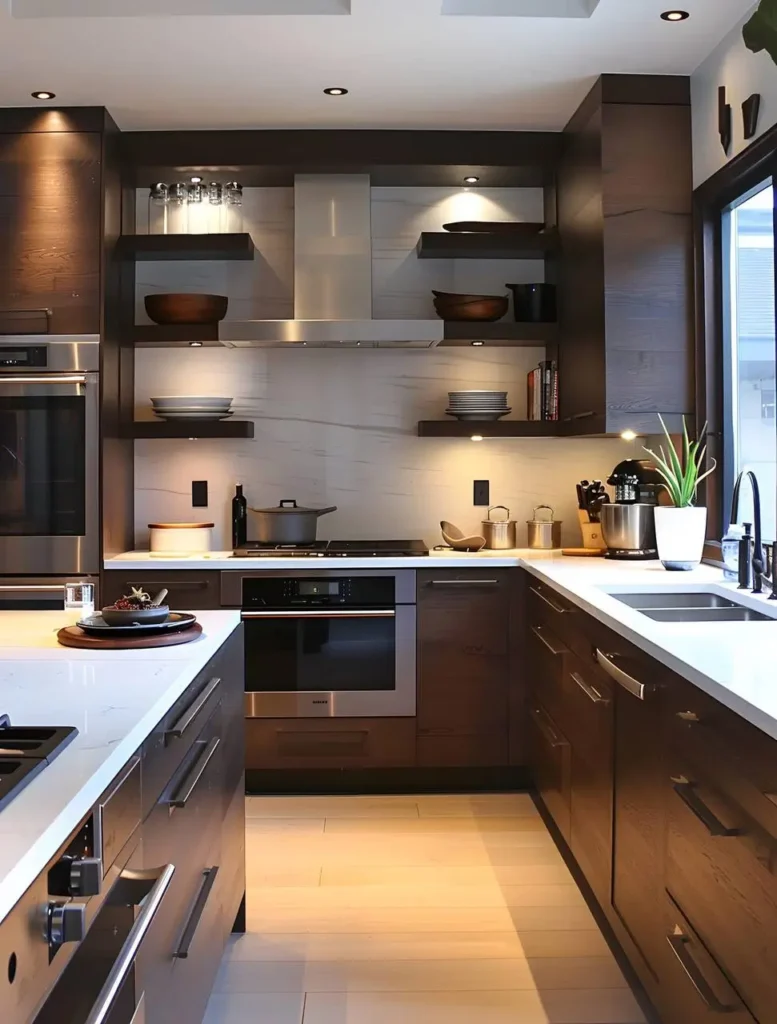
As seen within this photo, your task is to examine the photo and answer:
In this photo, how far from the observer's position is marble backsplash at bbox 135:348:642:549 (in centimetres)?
445

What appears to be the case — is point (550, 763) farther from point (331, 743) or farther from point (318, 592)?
point (318, 592)

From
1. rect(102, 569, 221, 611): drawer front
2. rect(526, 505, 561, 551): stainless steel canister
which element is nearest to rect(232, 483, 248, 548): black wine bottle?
rect(102, 569, 221, 611): drawer front

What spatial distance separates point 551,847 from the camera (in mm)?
3350

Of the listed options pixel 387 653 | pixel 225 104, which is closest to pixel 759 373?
pixel 387 653

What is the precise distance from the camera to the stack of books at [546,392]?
4.25 metres

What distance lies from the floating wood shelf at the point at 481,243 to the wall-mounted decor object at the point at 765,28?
3098 mm

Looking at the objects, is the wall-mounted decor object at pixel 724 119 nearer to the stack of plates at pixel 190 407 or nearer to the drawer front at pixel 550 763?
the drawer front at pixel 550 763

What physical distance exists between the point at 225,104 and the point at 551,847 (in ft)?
9.57

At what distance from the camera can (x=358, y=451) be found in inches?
176

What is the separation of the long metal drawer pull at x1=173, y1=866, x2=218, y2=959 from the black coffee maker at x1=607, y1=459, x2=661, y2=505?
226 cm

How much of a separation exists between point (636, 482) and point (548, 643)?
84 centimetres

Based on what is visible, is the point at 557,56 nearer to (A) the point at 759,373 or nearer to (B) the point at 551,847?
(A) the point at 759,373

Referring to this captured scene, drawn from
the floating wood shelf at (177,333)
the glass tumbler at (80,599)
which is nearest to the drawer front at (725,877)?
the glass tumbler at (80,599)

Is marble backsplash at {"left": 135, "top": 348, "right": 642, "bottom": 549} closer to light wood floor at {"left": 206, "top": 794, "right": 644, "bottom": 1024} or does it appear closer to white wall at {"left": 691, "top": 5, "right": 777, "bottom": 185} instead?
white wall at {"left": 691, "top": 5, "right": 777, "bottom": 185}
